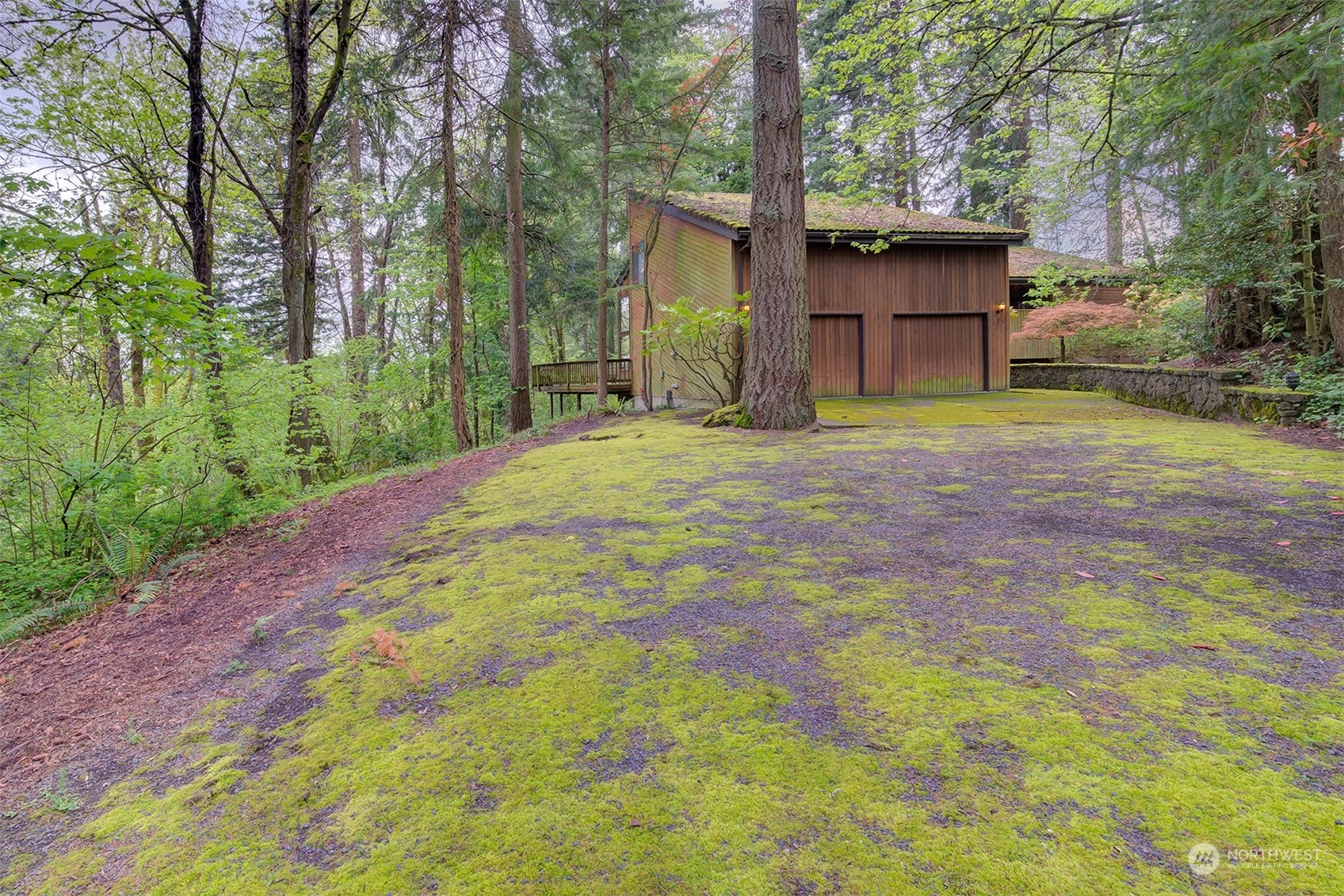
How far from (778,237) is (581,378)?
10.2m

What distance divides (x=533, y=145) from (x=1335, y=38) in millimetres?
11089

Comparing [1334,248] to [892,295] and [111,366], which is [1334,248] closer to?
[892,295]

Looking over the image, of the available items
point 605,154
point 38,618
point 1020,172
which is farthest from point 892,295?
point 38,618

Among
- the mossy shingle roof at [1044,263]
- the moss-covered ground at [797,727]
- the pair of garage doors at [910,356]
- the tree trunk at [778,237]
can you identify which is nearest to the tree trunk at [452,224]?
the tree trunk at [778,237]

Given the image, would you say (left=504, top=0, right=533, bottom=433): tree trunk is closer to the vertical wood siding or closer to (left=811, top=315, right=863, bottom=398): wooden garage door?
the vertical wood siding

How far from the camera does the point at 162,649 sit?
2744 millimetres

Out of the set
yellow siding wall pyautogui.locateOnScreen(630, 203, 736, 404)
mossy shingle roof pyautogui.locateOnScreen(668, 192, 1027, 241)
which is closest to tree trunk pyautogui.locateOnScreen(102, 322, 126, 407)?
yellow siding wall pyautogui.locateOnScreen(630, 203, 736, 404)

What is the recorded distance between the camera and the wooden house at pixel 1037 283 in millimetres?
15641

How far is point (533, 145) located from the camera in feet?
38.9

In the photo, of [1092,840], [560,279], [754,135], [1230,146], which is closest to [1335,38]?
[1230,146]

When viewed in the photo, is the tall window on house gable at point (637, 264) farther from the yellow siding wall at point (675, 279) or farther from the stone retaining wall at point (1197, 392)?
the stone retaining wall at point (1197, 392)

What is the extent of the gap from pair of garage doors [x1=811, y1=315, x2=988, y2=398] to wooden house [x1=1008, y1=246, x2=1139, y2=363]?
406cm

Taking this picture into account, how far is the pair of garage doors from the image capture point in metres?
12.0

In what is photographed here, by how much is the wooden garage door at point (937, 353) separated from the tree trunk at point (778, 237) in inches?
219
